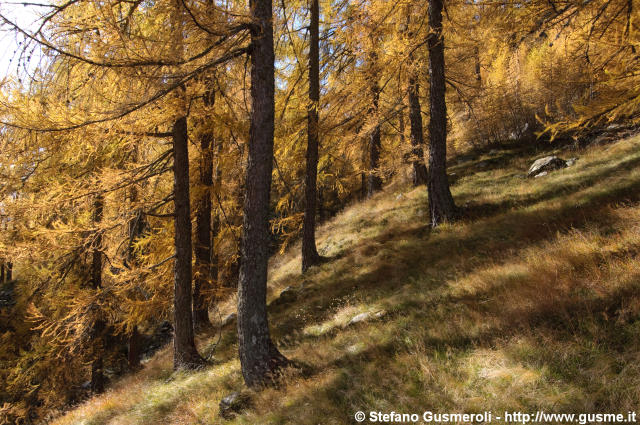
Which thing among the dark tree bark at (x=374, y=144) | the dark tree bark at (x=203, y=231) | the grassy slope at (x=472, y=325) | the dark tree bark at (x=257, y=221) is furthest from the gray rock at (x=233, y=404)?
the dark tree bark at (x=374, y=144)

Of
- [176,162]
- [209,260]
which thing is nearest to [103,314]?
[209,260]

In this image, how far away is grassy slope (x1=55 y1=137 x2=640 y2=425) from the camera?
3.25 m

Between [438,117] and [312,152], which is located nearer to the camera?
[438,117]

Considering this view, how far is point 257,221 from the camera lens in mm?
5039

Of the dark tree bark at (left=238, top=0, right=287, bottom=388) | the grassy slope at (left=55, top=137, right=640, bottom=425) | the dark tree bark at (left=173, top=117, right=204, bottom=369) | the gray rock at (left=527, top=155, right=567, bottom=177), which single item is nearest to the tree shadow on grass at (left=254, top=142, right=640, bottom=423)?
the grassy slope at (left=55, top=137, right=640, bottom=425)

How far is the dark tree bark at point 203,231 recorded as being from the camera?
8883 mm

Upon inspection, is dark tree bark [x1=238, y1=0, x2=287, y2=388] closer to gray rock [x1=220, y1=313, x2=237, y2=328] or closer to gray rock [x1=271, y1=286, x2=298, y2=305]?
gray rock [x1=271, y1=286, x2=298, y2=305]

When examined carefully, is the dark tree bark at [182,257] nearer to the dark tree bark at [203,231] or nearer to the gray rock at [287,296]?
the dark tree bark at [203,231]

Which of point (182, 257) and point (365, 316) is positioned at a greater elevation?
point (182, 257)

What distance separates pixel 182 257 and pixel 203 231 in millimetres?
2463

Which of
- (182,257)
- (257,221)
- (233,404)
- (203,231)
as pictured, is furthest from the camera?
(203,231)

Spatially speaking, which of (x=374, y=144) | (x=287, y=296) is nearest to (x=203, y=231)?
(x=287, y=296)

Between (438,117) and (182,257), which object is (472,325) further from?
(438,117)

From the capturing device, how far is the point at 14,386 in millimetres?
11297
